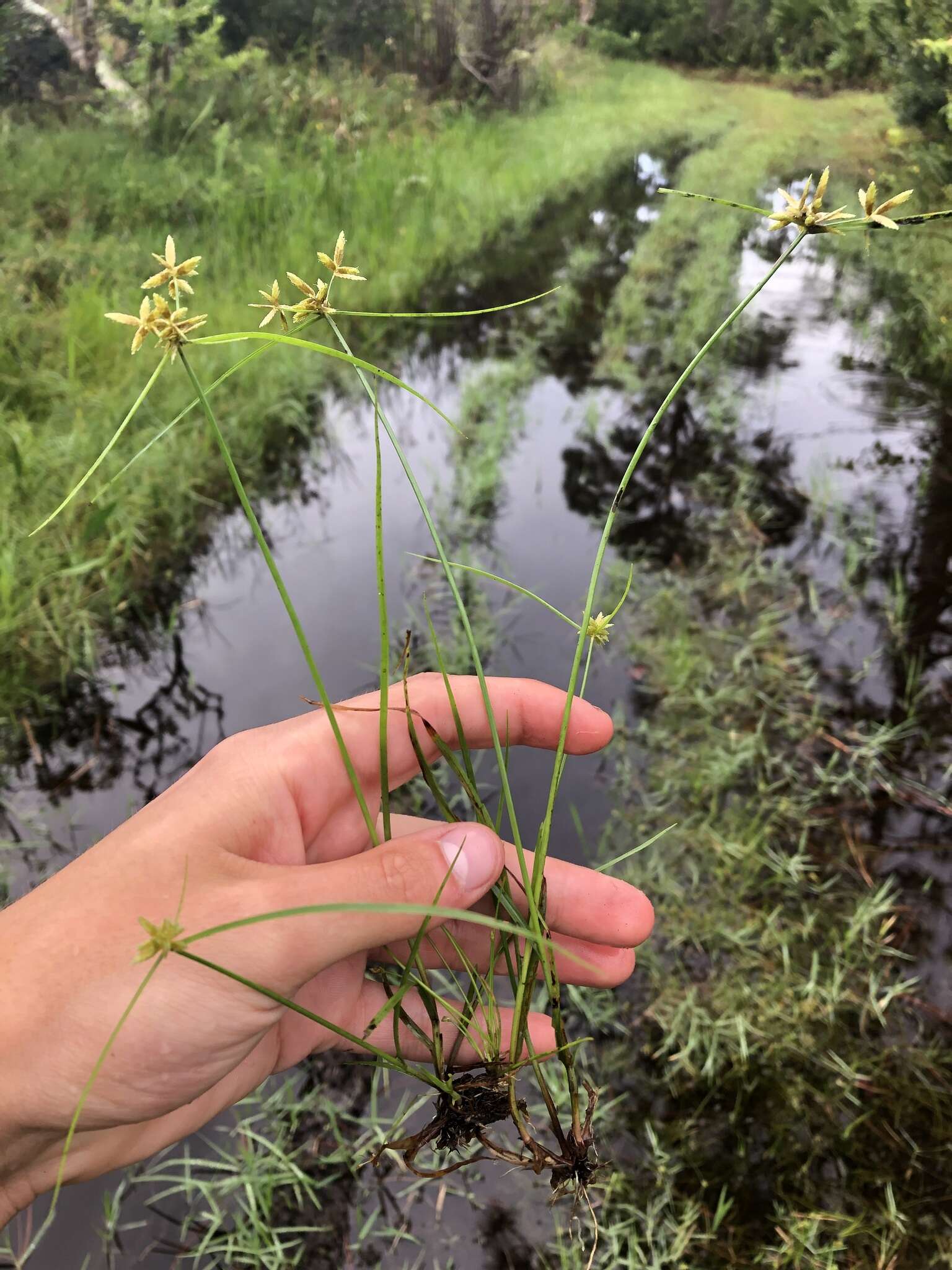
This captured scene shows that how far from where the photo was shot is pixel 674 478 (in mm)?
2764

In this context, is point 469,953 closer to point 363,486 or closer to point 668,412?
point 363,486

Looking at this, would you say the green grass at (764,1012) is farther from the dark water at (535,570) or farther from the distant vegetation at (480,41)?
the distant vegetation at (480,41)

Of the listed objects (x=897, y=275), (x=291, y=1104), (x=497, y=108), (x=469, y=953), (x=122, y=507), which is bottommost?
(x=291, y=1104)

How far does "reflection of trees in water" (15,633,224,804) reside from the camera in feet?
5.75

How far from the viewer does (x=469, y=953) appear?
118 cm

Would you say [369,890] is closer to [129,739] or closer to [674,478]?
[129,739]

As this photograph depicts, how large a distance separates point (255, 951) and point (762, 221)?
554 centimetres

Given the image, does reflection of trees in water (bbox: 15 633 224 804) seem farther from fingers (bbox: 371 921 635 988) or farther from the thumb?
the thumb

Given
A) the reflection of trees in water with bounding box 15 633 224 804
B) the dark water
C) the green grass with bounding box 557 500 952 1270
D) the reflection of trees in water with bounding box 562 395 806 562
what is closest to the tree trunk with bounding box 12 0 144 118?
the dark water

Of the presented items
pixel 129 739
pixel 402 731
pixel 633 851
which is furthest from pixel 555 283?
pixel 633 851

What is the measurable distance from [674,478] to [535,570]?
0.78 metres

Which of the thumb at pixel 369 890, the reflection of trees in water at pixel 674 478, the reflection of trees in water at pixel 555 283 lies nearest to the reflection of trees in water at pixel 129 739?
the thumb at pixel 369 890

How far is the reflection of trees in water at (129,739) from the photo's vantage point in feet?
5.75

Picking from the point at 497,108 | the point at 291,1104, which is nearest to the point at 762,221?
the point at 497,108
